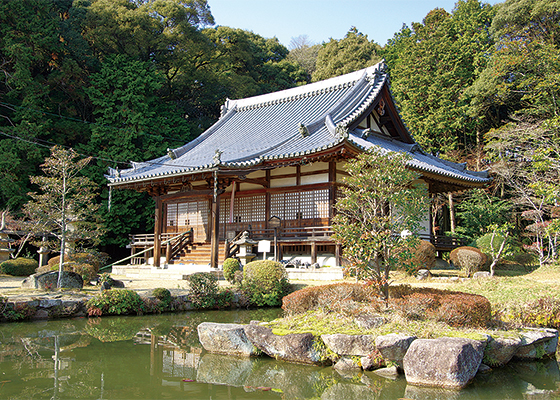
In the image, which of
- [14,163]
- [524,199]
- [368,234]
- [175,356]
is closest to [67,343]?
[175,356]

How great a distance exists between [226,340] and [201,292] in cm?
469

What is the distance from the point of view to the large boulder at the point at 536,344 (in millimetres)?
6334

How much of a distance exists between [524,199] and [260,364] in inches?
771

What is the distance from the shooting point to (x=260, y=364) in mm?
6184

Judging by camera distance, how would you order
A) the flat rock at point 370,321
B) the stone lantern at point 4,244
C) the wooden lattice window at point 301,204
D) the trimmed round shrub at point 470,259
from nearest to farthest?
the flat rock at point 370,321 → the trimmed round shrub at point 470,259 → the stone lantern at point 4,244 → the wooden lattice window at point 301,204

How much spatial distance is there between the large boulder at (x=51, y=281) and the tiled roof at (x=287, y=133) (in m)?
5.79

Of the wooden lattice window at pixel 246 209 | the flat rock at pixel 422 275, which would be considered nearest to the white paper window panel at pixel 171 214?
the wooden lattice window at pixel 246 209

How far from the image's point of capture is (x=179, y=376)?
559cm

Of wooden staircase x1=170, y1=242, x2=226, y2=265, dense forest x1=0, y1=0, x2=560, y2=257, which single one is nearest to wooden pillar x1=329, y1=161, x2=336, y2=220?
wooden staircase x1=170, y1=242, x2=226, y2=265

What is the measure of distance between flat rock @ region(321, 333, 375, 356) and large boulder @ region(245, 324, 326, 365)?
0.22 metres

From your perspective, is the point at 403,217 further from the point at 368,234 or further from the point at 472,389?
the point at 472,389

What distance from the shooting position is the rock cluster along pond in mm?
5152

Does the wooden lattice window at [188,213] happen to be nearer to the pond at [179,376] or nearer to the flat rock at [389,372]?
the pond at [179,376]

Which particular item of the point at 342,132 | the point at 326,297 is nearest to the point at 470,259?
the point at 342,132
